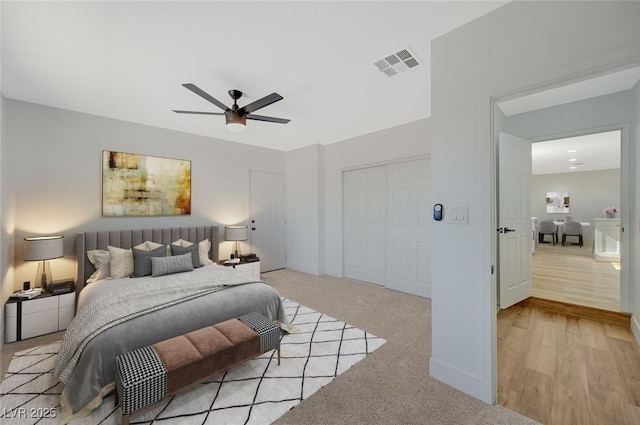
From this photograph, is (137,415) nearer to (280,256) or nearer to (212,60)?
(212,60)

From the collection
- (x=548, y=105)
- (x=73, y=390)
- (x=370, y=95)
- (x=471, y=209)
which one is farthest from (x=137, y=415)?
(x=548, y=105)

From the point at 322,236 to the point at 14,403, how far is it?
4.27 meters

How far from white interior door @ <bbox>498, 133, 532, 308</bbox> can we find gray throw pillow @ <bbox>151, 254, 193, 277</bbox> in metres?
4.06

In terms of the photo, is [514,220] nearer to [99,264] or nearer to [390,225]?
[390,225]

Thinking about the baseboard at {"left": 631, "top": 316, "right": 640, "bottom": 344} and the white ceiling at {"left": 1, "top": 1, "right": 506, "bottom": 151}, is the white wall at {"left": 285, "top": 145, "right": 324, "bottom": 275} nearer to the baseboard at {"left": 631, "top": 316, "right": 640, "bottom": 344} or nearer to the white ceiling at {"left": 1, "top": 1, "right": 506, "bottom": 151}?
the white ceiling at {"left": 1, "top": 1, "right": 506, "bottom": 151}

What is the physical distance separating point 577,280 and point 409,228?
3.12m

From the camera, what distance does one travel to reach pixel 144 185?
388 centimetres

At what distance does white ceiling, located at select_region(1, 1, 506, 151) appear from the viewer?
1.74 meters

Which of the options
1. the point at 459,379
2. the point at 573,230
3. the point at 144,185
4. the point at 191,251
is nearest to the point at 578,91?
the point at 459,379

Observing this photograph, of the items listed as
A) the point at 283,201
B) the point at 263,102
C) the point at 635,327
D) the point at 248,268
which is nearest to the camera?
the point at 263,102

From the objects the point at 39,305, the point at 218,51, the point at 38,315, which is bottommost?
the point at 38,315

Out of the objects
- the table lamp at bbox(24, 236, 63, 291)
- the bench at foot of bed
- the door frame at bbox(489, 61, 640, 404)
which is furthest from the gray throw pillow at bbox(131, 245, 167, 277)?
the door frame at bbox(489, 61, 640, 404)

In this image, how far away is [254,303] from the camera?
2576 mm

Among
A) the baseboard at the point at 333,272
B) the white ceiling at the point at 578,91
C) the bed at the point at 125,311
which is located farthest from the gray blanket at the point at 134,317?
the white ceiling at the point at 578,91
